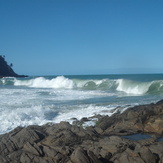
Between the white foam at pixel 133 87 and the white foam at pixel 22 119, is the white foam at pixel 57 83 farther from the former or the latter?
the white foam at pixel 22 119

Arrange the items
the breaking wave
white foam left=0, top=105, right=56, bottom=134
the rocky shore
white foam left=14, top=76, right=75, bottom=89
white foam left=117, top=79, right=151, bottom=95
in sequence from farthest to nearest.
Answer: white foam left=14, top=76, right=75, bottom=89 < white foam left=117, top=79, right=151, bottom=95 < the breaking wave < white foam left=0, top=105, right=56, bottom=134 < the rocky shore

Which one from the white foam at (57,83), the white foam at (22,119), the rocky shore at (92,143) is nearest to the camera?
the rocky shore at (92,143)

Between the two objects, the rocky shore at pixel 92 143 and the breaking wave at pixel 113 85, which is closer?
the rocky shore at pixel 92 143

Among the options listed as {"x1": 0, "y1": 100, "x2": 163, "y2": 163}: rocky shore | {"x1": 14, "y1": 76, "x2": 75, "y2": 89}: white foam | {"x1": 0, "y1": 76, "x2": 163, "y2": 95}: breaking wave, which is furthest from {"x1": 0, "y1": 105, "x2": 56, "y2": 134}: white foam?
{"x1": 14, "y1": 76, "x2": 75, "y2": 89}: white foam

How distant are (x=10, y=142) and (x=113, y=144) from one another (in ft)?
10.8

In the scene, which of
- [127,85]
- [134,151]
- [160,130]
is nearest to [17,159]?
[134,151]

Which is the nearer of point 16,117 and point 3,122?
point 3,122

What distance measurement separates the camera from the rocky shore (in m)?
6.50

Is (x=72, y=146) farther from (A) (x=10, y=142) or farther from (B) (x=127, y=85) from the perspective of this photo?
(B) (x=127, y=85)

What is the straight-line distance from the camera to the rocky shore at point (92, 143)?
6.50 metres

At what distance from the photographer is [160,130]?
9.54m

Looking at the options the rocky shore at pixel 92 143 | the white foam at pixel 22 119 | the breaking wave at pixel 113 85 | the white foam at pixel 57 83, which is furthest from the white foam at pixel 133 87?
the rocky shore at pixel 92 143

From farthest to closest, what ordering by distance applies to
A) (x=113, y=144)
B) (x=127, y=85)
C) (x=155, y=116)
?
(x=127, y=85) → (x=155, y=116) → (x=113, y=144)

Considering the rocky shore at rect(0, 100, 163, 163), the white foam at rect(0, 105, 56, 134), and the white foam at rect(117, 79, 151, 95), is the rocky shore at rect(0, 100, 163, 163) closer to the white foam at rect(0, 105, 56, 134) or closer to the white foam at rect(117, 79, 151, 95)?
the white foam at rect(0, 105, 56, 134)
